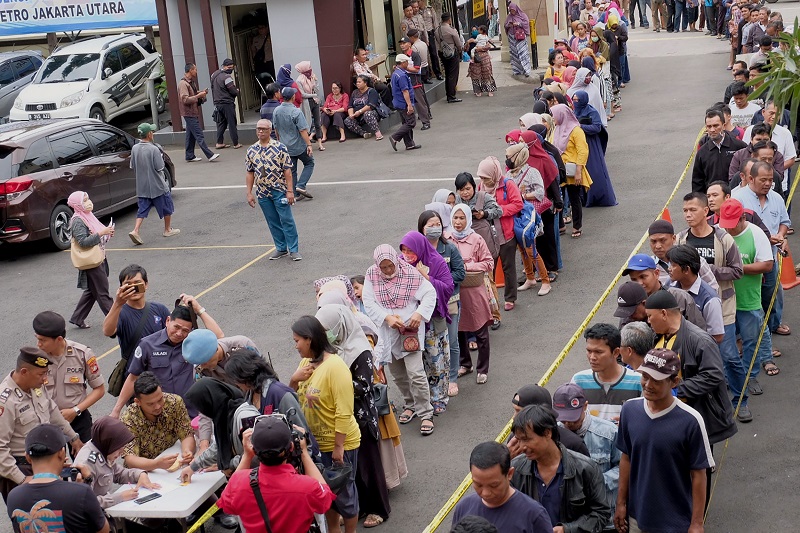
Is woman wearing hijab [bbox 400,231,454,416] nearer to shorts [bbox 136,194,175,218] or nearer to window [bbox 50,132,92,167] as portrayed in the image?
shorts [bbox 136,194,175,218]

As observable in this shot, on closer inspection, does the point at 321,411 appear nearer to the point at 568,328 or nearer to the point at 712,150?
the point at 568,328

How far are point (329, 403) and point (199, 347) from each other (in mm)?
999

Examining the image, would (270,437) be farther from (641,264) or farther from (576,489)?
(641,264)

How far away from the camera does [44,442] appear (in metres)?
5.72

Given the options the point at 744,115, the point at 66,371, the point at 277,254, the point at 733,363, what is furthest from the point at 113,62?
the point at 733,363

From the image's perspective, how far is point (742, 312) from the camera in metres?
8.30

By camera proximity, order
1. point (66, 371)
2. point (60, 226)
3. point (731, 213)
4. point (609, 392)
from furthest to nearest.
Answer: point (60, 226), point (731, 213), point (66, 371), point (609, 392)

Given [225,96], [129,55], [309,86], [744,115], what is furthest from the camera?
[129,55]

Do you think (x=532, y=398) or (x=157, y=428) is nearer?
(x=532, y=398)

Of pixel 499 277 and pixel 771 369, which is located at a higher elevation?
pixel 499 277

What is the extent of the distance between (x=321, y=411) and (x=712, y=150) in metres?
6.49

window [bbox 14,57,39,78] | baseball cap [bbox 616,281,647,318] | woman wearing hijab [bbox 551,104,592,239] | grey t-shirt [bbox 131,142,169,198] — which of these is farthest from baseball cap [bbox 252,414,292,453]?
window [bbox 14,57,39,78]

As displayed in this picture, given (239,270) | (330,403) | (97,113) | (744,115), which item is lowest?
(239,270)

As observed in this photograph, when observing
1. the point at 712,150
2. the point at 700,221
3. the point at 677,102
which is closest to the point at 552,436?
the point at 700,221
